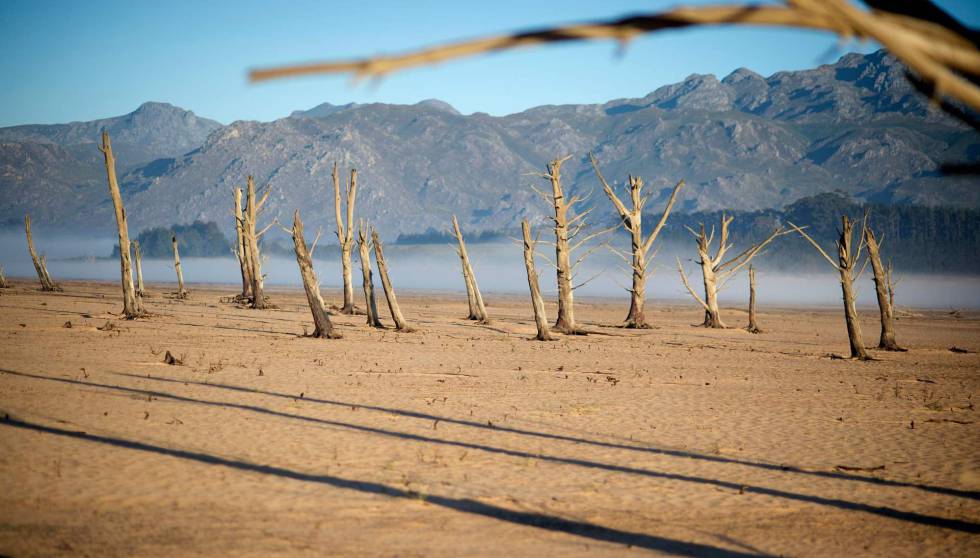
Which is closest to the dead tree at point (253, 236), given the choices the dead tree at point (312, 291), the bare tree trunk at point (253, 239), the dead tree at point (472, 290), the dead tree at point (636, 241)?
the bare tree trunk at point (253, 239)

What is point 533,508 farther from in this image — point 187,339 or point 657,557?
point 187,339

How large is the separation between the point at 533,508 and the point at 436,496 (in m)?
0.96

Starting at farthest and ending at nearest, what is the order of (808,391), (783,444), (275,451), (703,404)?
(808,391)
(703,404)
(783,444)
(275,451)

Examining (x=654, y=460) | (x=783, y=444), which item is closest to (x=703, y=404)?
(x=783, y=444)

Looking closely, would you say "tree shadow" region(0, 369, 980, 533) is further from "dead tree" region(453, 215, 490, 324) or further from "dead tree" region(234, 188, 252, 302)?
"dead tree" region(234, 188, 252, 302)

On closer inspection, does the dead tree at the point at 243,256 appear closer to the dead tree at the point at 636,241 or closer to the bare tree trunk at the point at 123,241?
the bare tree trunk at the point at 123,241

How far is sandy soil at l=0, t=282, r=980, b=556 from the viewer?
701 cm

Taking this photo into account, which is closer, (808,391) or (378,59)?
(378,59)

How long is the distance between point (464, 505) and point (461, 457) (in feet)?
6.12

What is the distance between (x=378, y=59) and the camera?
2885 mm

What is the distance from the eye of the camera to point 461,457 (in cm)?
974

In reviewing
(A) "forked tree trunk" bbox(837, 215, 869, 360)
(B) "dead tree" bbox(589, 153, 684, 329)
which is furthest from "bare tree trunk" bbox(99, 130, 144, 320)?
(A) "forked tree trunk" bbox(837, 215, 869, 360)

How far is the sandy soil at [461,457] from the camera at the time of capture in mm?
7012

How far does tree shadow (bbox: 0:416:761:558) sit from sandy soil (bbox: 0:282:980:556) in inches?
1.3
